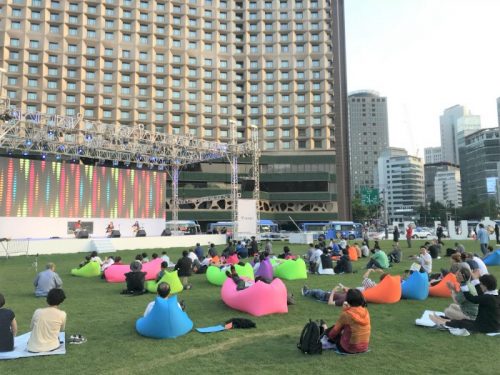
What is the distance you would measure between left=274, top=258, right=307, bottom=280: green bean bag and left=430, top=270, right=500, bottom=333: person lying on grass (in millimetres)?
7669

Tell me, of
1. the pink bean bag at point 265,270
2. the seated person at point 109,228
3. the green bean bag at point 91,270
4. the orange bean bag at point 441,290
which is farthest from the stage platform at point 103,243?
the orange bean bag at point 441,290

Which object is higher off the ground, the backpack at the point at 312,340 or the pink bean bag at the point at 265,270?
the pink bean bag at the point at 265,270

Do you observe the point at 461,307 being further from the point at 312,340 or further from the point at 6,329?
the point at 6,329

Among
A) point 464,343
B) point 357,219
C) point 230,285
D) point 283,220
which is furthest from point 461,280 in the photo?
point 357,219

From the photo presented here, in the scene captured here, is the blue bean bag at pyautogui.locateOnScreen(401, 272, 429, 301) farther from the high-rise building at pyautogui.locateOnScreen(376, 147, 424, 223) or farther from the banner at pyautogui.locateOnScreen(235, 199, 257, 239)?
the high-rise building at pyautogui.locateOnScreen(376, 147, 424, 223)

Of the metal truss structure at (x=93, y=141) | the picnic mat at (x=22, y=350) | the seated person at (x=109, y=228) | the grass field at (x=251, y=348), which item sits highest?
the metal truss structure at (x=93, y=141)

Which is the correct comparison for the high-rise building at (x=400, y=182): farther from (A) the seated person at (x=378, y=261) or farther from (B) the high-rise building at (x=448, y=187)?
(A) the seated person at (x=378, y=261)

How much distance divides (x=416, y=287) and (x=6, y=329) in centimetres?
920

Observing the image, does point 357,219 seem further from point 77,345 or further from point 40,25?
point 77,345

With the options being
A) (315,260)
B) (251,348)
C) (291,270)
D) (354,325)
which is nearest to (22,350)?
(251,348)

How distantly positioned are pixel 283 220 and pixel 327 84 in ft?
80.8

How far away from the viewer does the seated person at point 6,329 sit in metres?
6.32

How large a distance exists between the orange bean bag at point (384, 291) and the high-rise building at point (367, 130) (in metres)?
168

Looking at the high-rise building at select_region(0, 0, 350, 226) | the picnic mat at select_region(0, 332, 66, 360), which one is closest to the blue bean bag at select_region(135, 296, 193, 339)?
the picnic mat at select_region(0, 332, 66, 360)
